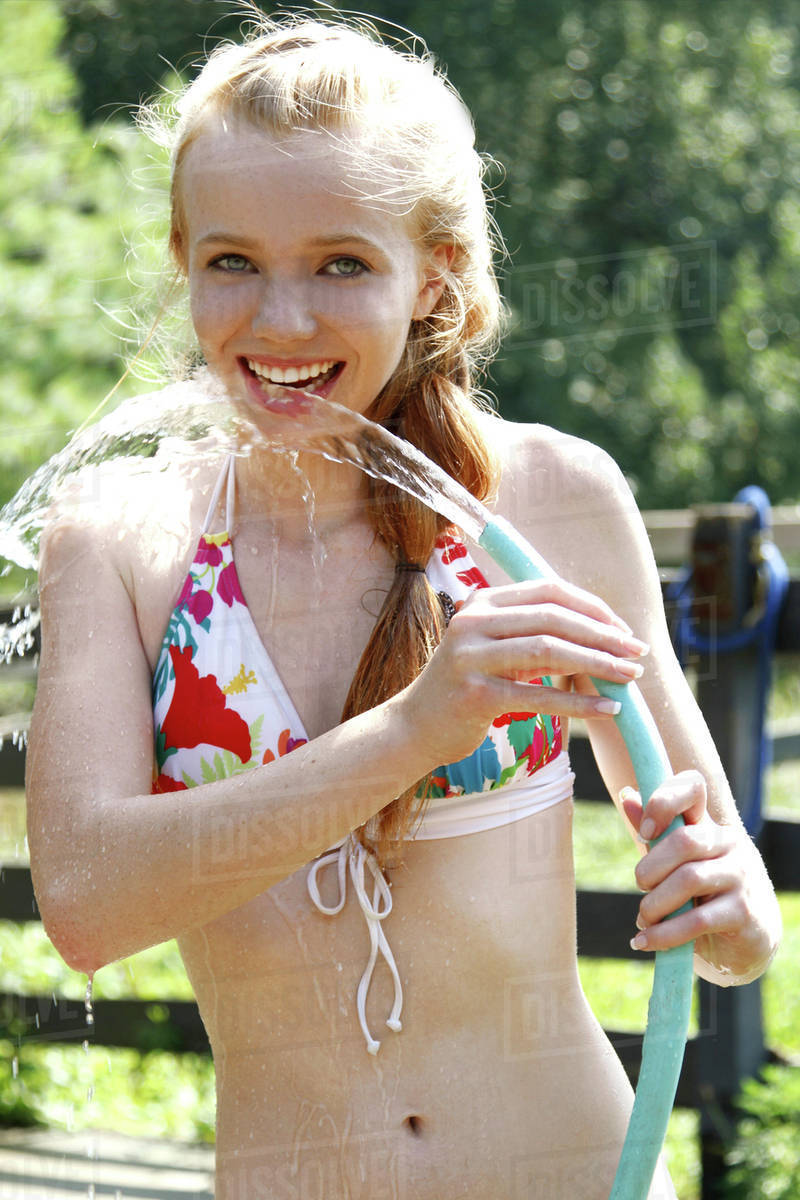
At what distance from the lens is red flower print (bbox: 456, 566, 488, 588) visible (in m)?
1.27

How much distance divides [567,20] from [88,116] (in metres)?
6.29

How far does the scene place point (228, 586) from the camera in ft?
4.04

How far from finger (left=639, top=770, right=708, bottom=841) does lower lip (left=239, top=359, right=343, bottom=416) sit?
0.44 m

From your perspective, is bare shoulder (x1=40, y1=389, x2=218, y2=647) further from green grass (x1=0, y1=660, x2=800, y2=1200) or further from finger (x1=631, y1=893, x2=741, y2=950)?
green grass (x1=0, y1=660, x2=800, y2=1200)

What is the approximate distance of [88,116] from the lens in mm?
7676

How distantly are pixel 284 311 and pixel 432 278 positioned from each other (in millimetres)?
213

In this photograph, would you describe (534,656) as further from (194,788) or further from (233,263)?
(233,263)

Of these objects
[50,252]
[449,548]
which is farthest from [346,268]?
[50,252]

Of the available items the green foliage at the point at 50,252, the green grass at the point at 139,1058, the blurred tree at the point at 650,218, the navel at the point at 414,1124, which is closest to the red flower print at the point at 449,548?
the navel at the point at 414,1124

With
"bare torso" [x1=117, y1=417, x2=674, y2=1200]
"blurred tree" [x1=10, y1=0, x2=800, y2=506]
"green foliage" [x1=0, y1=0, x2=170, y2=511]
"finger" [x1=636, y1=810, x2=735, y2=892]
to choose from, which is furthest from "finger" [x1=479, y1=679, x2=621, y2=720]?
"blurred tree" [x1=10, y1=0, x2=800, y2=506]

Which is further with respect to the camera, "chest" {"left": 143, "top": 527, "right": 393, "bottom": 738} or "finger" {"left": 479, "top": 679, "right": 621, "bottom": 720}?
"chest" {"left": 143, "top": 527, "right": 393, "bottom": 738}

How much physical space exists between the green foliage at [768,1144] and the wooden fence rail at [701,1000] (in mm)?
46

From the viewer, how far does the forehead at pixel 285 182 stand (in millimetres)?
1122

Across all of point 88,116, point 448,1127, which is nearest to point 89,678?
point 448,1127
